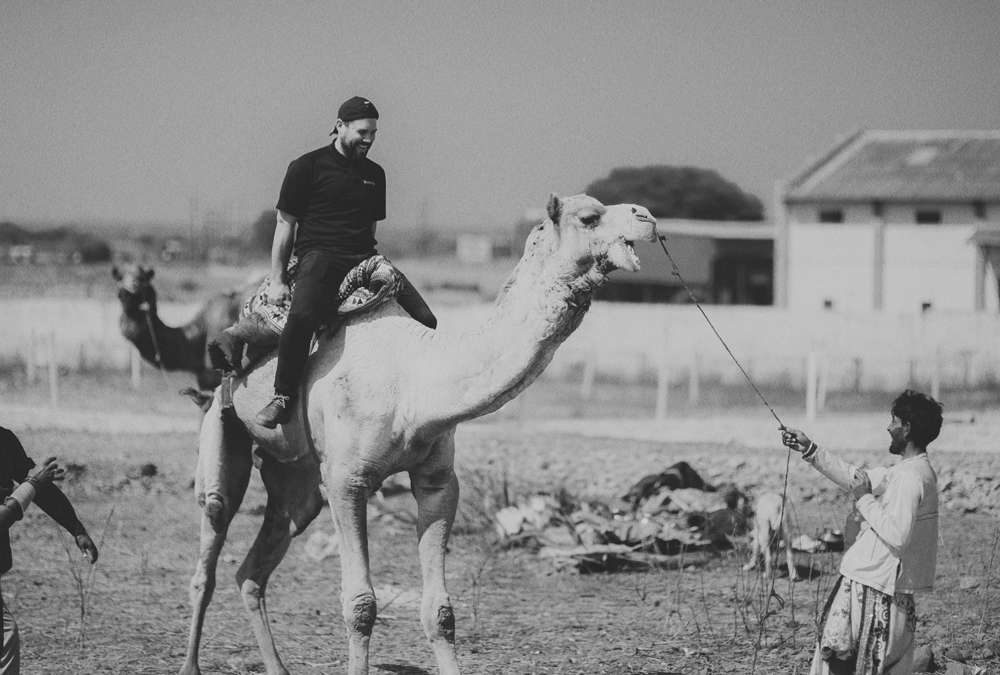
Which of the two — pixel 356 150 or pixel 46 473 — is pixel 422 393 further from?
pixel 46 473

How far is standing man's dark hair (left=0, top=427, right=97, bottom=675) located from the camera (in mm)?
5672

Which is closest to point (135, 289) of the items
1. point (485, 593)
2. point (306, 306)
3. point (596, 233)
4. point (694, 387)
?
point (485, 593)

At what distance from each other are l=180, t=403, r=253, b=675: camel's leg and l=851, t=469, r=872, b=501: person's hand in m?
3.92

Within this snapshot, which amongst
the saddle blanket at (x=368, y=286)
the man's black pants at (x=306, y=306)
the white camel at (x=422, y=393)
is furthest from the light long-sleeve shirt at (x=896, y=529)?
the man's black pants at (x=306, y=306)

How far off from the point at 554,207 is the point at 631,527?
19.5 feet

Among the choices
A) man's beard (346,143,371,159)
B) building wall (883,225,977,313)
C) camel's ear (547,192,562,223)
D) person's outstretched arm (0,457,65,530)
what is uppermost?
building wall (883,225,977,313)

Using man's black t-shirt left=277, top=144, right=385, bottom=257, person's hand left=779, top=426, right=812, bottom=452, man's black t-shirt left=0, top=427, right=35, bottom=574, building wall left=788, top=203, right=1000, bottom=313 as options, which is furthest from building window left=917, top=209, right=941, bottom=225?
man's black t-shirt left=0, top=427, right=35, bottom=574

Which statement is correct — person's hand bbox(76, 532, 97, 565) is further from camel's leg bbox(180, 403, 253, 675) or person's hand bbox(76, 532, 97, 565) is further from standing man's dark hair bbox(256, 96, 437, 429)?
camel's leg bbox(180, 403, 253, 675)

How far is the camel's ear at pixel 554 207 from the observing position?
5859mm

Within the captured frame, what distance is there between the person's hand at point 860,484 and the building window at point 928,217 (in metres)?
38.5

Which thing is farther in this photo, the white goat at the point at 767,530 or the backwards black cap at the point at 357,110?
the white goat at the point at 767,530

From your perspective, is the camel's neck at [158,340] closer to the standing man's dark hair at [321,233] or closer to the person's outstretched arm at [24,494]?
the standing man's dark hair at [321,233]

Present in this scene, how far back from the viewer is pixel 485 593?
9.85 metres

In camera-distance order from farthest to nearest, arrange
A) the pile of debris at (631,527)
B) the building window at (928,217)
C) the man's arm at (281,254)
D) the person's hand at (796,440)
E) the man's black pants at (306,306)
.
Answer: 1. the building window at (928,217)
2. the pile of debris at (631,527)
3. the man's arm at (281,254)
4. the man's black pants at (306,306)
5. the person's hand at (796,440)
